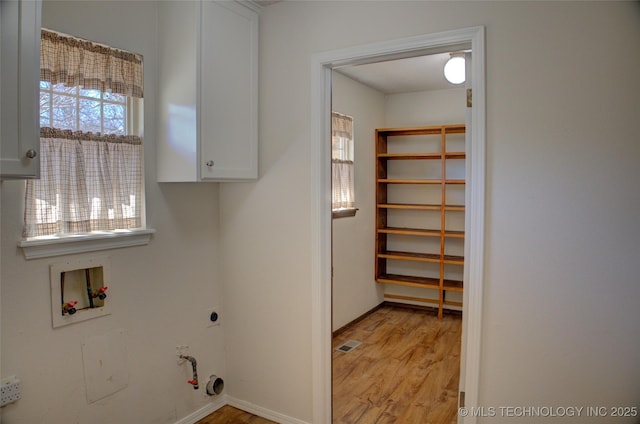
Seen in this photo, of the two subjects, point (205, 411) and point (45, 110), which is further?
point (205, 411)

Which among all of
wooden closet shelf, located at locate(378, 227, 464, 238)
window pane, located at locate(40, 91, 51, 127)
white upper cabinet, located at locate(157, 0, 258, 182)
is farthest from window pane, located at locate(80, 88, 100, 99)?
wooden closet shelf, located at locate(378, 227, 464, 238)

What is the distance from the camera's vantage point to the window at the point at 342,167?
4.21m

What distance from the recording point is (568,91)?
185cm

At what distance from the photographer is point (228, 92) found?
7.95ft

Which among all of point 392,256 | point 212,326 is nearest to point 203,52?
point 212,326

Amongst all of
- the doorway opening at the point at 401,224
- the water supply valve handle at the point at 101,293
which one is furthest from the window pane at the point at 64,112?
the doorway opening at the point at 401,224

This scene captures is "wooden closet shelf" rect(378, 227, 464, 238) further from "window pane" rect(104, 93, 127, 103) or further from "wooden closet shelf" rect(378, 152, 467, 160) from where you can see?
"window pane" rect(104, 93, 127, 103)

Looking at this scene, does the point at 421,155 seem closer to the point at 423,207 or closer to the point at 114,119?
the point at 423,207

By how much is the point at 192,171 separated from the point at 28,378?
1.18m

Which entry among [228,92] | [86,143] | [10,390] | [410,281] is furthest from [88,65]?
[410,281]

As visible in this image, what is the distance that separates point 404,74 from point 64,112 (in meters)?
3.11

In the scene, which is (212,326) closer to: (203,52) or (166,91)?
(166,91)

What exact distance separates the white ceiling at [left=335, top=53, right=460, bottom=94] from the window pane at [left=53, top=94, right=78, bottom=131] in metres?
2.25

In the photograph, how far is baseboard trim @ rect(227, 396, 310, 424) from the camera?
2664 millimetres
